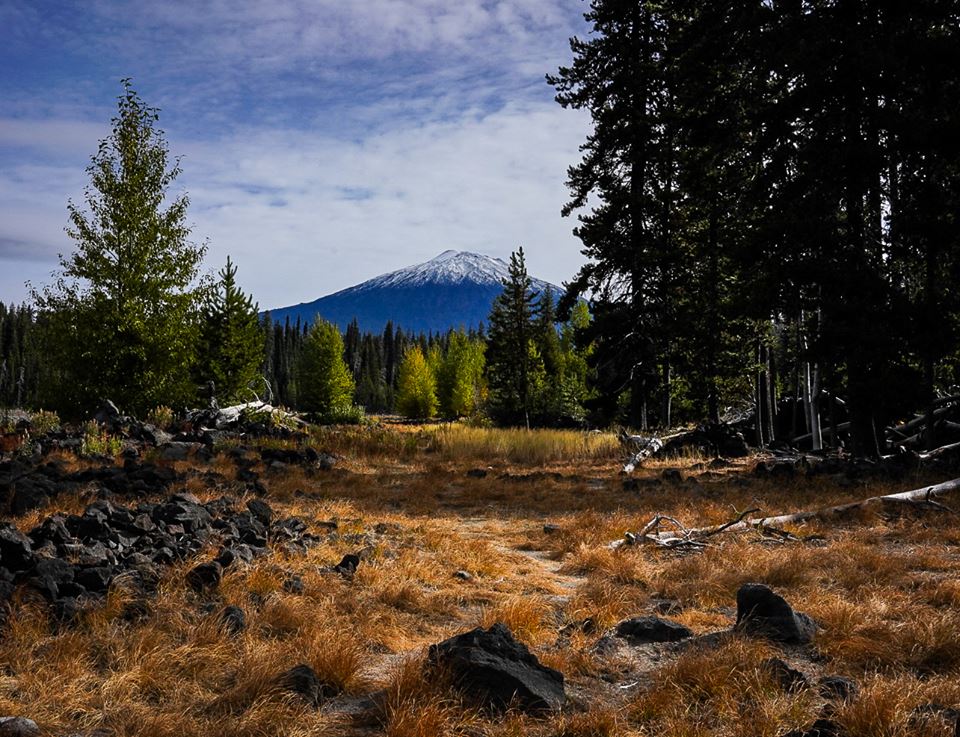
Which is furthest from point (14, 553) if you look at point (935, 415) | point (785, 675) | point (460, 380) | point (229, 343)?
point (460, 380)

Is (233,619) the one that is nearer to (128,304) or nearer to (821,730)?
(821,730)

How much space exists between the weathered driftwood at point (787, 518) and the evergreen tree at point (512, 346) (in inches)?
1319

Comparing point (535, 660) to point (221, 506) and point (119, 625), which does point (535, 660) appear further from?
point (221, 506)

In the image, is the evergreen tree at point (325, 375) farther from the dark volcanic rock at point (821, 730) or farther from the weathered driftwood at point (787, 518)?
the dark volcanic rock at point (821, 730)

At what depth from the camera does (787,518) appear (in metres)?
7.29

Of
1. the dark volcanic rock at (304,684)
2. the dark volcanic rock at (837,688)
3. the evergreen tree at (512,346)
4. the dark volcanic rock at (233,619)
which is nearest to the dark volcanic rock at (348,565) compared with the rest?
the dark volcanic rock at (233,619)

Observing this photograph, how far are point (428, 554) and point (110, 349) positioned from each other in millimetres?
13941

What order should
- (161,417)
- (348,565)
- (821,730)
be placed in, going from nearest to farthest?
(821,730) < (348,565) < (161,417)

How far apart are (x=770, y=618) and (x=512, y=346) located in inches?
1531

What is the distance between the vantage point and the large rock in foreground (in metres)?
2.98

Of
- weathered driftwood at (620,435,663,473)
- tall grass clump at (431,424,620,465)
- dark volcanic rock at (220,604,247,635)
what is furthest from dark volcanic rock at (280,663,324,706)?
tall grass clump at (431,424,620,465)

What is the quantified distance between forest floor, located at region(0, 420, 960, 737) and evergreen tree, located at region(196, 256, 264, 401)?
24346 millimetres

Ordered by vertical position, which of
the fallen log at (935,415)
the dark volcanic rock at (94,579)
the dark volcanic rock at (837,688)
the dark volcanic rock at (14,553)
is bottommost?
the dark volcanic rock at (837,688)

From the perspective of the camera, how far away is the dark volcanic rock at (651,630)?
13.0ft
